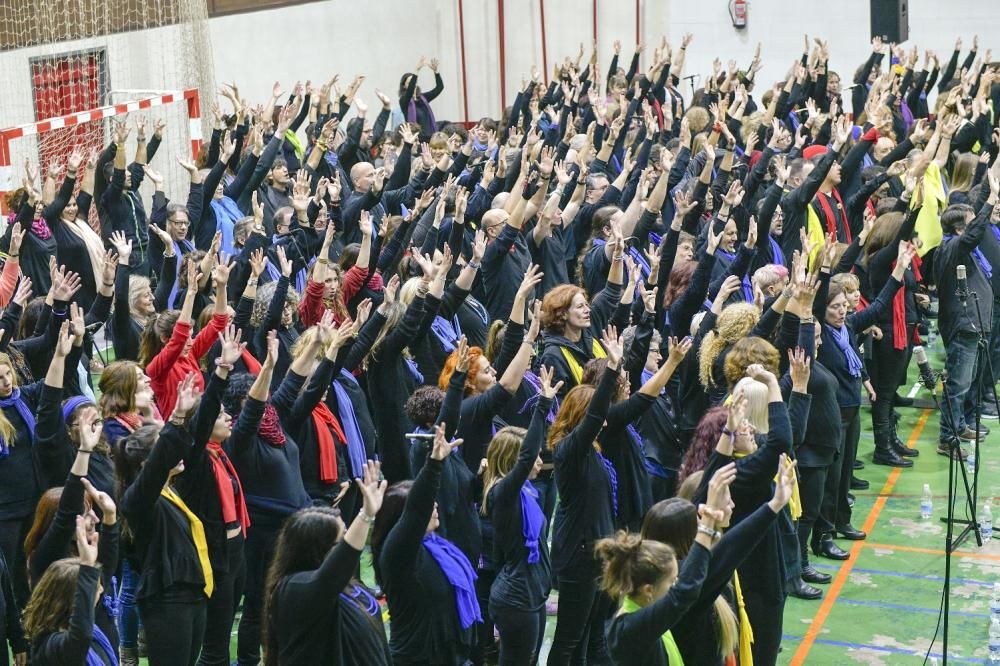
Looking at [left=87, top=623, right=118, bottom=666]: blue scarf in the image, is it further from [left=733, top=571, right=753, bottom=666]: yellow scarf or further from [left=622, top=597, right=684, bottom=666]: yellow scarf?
[left=733, top=571, right=753, bottom=666]: yellow scarf

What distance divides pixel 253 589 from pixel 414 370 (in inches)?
73.6

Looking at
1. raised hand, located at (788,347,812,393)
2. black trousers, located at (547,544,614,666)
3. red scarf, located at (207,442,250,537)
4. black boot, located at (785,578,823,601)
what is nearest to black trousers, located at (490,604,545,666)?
black trousers, located at (547,544,614,666)

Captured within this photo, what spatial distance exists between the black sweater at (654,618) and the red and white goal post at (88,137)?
8.69 metres

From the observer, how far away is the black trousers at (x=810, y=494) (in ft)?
24.5

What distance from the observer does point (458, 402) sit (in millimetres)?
6086

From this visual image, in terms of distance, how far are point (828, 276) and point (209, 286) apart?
3.95 meters

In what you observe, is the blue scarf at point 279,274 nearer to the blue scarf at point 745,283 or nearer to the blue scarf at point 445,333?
the blue scarf at point 445,333

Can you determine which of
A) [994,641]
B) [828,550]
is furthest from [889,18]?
[994,641]

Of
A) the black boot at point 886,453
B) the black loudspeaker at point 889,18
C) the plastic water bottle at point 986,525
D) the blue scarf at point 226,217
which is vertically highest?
the black loudspeaker at point 889,18

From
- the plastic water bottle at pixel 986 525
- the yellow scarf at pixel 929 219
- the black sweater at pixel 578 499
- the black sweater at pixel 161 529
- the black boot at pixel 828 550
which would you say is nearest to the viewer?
the black sweater at pixel 161 529

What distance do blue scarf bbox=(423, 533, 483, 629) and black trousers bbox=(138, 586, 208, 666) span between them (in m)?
1.08

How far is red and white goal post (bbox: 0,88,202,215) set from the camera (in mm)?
11972

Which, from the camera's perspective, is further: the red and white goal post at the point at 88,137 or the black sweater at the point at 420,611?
the red and white goal post at the point at 88,137

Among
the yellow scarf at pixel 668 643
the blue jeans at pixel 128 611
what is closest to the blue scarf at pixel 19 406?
the blue jeans at pixel 128 611
